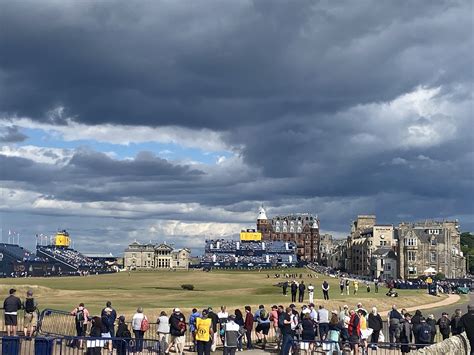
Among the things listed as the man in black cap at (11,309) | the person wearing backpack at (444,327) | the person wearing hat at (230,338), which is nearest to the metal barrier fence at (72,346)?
the man in black cap at (11,309)

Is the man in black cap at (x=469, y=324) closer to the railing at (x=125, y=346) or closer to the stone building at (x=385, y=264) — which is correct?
the railing at (x=125, y=346)


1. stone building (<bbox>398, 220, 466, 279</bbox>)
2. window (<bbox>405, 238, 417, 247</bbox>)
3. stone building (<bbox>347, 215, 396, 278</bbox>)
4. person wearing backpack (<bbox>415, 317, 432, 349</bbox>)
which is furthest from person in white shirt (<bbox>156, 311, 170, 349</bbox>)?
stone building (<bbox>347, 215, 396, 278</bbox>)

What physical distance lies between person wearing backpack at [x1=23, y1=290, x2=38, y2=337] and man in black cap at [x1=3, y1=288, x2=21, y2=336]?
14.1 inches

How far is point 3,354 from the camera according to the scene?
19875 millimetres

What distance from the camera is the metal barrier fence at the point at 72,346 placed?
20.0 metres

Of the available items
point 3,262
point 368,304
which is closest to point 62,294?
point 368,304

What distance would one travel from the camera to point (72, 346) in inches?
878

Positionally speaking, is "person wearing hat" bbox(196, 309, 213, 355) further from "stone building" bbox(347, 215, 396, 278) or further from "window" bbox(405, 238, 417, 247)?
"stone building" bbox(347, 215, 396, 278)

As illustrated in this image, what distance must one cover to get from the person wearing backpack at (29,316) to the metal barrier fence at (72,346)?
6.58ft

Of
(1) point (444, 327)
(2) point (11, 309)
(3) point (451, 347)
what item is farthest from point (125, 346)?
(1) point (444, 327)

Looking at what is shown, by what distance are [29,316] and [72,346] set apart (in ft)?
11.8

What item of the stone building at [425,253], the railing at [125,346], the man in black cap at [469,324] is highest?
the stone building at [425,253]

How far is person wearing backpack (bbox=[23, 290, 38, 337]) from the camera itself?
80.6 feet

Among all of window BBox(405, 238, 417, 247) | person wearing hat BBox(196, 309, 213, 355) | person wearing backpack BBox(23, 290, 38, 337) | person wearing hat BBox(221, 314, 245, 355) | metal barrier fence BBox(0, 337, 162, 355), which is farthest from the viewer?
window BBox(405, 238, 417, 247)
